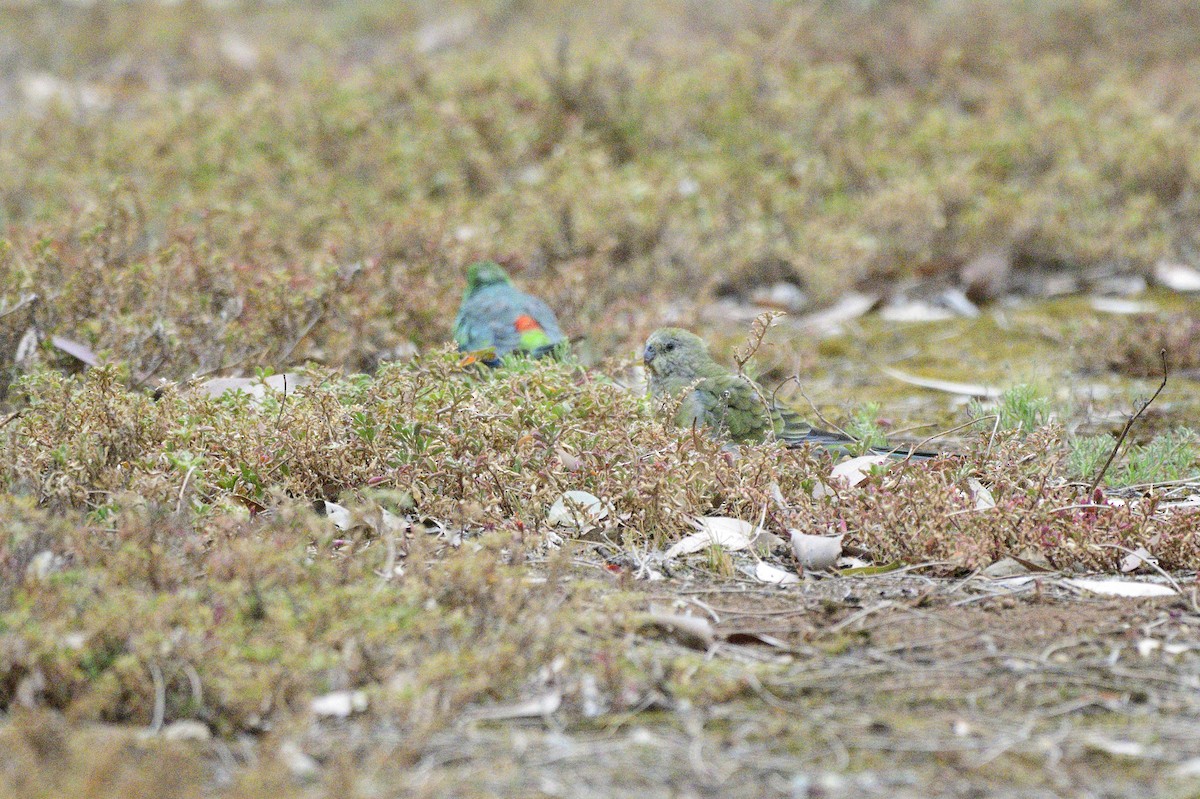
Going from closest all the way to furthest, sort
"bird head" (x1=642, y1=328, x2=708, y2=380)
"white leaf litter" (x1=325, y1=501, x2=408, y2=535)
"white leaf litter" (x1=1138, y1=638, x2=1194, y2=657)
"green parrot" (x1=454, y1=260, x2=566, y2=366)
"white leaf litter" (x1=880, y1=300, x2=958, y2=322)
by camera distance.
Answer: "white leaf litter" (x1=1138, y1=638, x2=1194, y2=657)
"white leaf litter" (x1=325, y1=501, x2=408, y2=535)
"bird head" (x1=642, y1=328, x2=708, y2=380)
"green parrot" (x1=454, y1=260, x2=566, y2=366)
"white leaf litter" (x1=880, y1=300, x2=958, y2=322)

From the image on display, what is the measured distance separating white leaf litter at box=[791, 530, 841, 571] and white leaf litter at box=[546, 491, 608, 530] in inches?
19.6

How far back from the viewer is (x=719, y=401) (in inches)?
154

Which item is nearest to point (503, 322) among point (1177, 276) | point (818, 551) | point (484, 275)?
point (484, 275)

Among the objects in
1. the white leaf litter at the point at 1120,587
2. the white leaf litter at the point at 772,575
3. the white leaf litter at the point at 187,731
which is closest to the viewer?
the white leaf litter at the point at 187,731

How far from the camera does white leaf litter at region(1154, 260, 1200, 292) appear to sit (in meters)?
6.54

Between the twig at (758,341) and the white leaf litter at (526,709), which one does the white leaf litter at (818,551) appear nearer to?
the twig at (758,341)

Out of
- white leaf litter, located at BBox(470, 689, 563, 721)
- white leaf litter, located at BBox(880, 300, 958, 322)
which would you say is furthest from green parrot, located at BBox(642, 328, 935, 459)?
white leaf litter, located at BBox(880, 300, 958, 322)

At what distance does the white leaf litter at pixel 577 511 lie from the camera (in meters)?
3.21

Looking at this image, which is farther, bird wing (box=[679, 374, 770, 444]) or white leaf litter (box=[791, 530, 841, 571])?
bird wing (box=[679, 374, 770, 444])

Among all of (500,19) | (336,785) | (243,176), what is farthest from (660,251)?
(500,19)

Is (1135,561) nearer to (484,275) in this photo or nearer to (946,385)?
(946,385)

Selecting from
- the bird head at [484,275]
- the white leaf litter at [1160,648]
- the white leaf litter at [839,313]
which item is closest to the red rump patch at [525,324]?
the bird head at [484,275]

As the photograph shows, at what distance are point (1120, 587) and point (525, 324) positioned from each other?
7.92 ft

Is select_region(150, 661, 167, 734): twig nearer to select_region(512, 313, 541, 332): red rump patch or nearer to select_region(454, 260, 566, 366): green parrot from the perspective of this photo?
select_region(454, 260, 566, 366): green parrot
